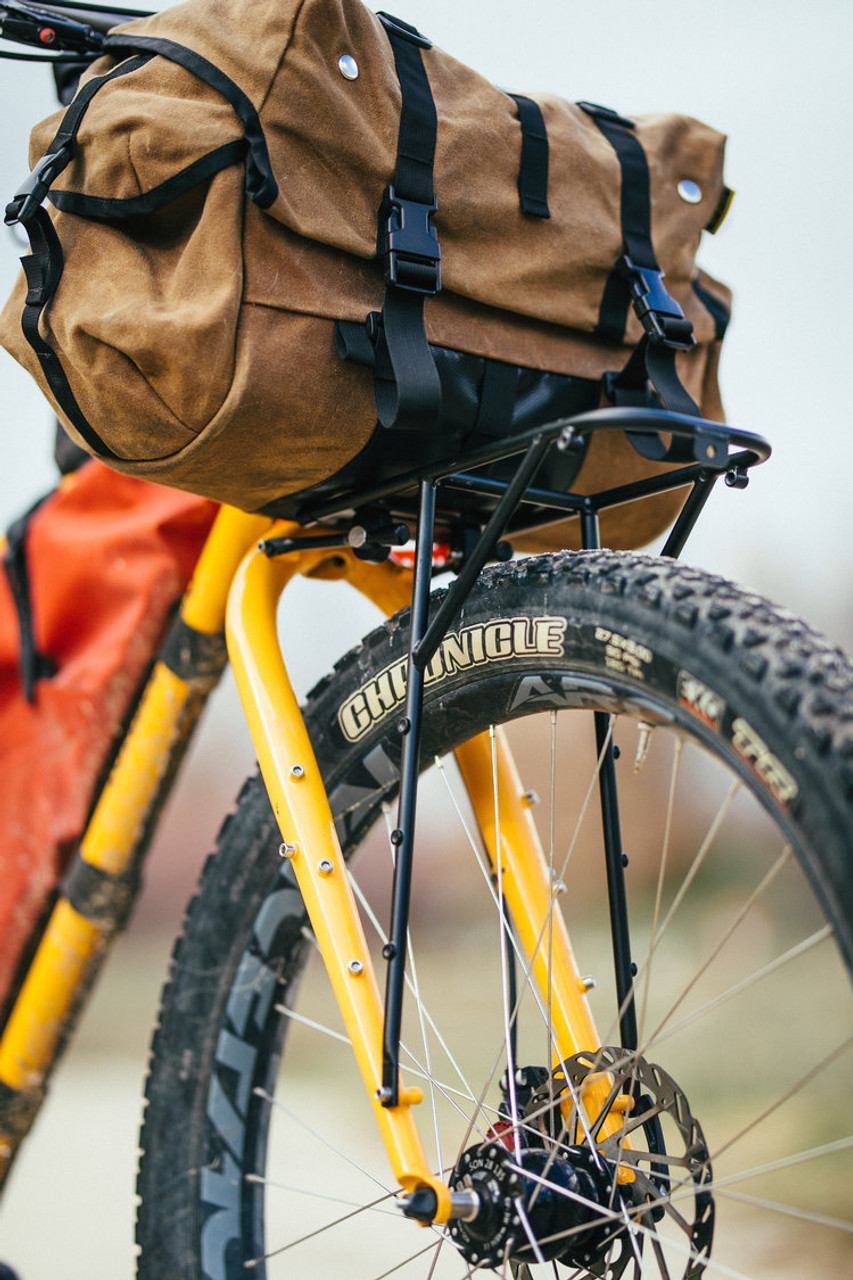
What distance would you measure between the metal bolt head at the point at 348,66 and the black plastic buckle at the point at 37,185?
0.18m

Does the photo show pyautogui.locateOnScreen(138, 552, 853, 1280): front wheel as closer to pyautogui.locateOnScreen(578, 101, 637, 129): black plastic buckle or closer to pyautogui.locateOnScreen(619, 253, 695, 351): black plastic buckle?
pyautogui.locateOnScreen(619, 253, 695, 351): black plastic buckle

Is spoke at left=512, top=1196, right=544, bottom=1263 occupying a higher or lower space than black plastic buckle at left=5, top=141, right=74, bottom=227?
lower

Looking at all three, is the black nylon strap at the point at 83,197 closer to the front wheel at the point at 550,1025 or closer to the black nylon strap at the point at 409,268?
the black nylon strap at the point at 409,268

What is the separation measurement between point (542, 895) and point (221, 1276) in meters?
0.41

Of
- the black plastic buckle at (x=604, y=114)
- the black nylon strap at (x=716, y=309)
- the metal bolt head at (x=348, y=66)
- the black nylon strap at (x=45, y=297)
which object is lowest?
the black nylon strap at (x=45, y=297)

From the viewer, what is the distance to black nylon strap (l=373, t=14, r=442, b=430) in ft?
2.13

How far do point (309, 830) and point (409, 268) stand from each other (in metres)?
0.38

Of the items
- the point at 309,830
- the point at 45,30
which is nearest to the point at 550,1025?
the point at 309,830

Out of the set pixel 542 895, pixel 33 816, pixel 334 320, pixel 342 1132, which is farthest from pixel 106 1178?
pixel 334 320

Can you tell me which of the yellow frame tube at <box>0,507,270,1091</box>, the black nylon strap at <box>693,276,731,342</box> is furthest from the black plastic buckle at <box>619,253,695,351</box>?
the yellow frame tube at <box>0,507,270,1091</box>

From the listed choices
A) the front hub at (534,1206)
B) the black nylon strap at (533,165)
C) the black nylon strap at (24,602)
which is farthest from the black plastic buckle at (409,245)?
the black nylon strap at (24,602)

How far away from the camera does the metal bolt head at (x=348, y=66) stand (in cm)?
66

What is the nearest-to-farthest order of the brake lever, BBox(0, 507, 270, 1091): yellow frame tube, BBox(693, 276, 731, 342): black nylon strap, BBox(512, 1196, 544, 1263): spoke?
BBox(512, 1196, 544, 1263): spoke
the brake lever
BBox(693, 276, 731, 342): black nylon strap
BBox(0, 507, 270, 1091): yellow frame tube

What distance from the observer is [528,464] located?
0.57 m
